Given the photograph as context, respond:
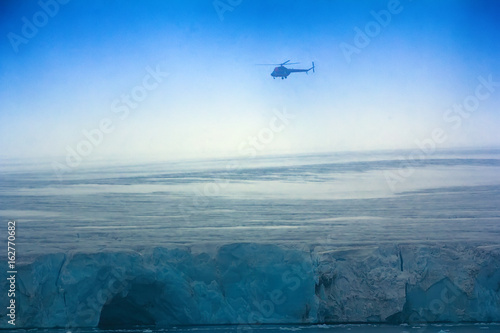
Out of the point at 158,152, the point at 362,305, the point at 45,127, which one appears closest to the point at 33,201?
the point at 45,127

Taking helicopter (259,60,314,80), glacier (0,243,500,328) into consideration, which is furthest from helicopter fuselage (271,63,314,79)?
glacier (0,243,500,328)

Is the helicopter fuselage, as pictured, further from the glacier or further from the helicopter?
the glacier

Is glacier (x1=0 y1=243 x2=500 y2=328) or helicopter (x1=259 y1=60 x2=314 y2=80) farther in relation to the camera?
helicopter (x1=259 y1=60 x2=314 y2=80)

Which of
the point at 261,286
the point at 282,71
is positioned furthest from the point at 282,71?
the point at 261,286

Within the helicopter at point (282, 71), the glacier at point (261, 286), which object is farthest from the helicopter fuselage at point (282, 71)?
the glacier at point (261, 286)

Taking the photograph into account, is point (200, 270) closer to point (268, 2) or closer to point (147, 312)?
point (147, 312)

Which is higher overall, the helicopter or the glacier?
the helicopter

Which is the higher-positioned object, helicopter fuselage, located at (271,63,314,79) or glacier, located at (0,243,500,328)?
helicopter fuselage, located at (271,63,314,79)

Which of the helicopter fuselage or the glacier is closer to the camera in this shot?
the glacier

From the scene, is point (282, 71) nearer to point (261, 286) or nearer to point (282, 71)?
point (282, 71)
